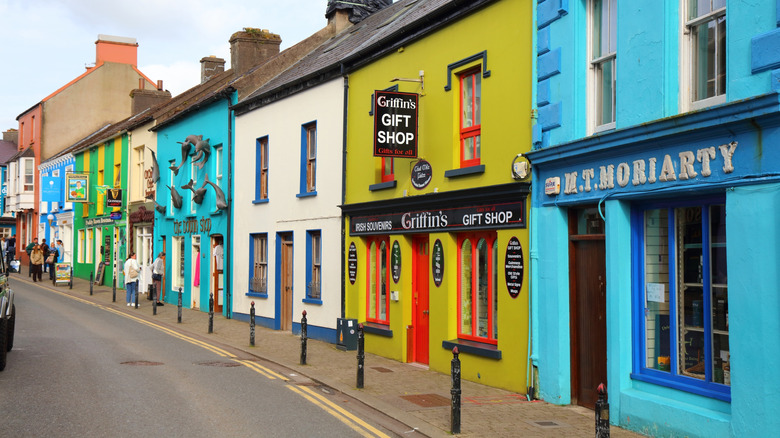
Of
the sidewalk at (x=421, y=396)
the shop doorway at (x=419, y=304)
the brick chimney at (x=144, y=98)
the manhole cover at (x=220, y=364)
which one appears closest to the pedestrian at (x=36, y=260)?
the brick chimney at (x=144, y=98)

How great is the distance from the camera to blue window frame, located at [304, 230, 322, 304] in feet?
61.5

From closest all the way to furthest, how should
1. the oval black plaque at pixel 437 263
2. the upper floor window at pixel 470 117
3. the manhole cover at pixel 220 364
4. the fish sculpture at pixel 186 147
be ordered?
the upper floor window at pixel 470 117 → the oval black plaque at pixel 437 263 → the manhole cover at pixel 220 364 → the fish sculpture at pixel 186 147

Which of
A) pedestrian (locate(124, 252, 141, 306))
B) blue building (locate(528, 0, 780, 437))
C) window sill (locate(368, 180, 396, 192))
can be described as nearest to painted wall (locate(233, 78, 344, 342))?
window sill (locate(368, 180, 396, 192))

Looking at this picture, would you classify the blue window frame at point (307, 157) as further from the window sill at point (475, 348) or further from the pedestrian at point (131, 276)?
the pedestrian at point (131, 276)

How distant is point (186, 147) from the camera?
1046 inches

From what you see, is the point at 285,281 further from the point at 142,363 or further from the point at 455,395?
the point at 455,395

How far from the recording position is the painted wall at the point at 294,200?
17.9m

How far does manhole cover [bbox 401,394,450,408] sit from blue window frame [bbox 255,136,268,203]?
1173 cm

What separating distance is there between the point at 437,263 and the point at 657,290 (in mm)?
5102

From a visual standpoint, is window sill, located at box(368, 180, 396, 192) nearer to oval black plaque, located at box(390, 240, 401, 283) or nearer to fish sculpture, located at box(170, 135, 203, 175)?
oval black plaque, located at box(390, 240, 401, 283)

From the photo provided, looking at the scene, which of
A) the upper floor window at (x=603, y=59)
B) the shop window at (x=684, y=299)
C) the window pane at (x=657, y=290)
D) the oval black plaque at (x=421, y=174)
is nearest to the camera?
the shop window at (x=684, y=299)

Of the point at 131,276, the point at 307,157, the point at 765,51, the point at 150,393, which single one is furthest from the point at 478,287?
the point at 131,276

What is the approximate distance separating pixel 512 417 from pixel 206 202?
706 inches

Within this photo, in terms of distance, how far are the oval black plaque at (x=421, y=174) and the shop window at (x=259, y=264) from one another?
828 centimetres
